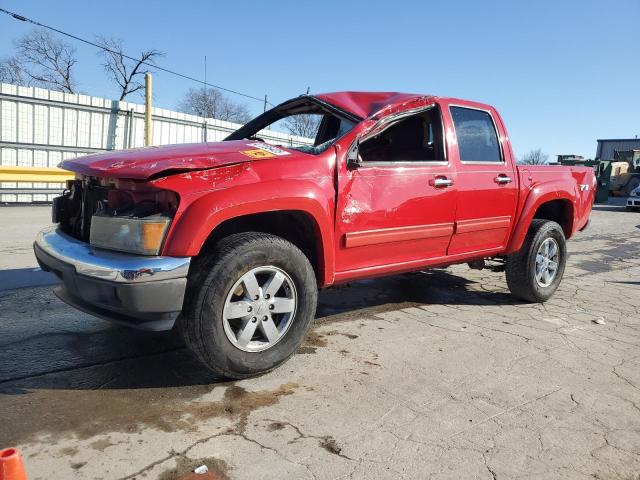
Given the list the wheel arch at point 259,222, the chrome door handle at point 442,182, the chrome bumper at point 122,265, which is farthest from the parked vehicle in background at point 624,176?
the chrome bumper at point 122,265

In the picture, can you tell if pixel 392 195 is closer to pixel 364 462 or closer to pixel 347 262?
pixel 347 262

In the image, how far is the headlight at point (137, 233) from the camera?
2.59 m

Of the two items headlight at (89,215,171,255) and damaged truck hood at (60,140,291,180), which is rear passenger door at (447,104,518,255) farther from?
headlight at (89,215,171,255)

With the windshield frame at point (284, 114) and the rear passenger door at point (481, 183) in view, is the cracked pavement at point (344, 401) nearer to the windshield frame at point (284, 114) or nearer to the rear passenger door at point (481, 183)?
the rear passenger door at point (481, 183)

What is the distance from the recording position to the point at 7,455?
1.62 m

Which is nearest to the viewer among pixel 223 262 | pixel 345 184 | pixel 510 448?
pixel 510 448

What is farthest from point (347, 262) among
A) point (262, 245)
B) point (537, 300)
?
point (537, 300)

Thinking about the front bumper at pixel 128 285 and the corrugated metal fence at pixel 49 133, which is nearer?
the front bumper at pixel 128 285

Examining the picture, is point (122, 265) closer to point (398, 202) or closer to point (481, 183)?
point (398, 202)

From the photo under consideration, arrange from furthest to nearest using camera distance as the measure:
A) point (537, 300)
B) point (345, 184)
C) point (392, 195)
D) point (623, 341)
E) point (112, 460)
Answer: point (537, 300) < point (623, 341) < point (392, 195) < point (345, 184) < point (112, 460)

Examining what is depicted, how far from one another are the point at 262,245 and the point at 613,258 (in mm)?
8003

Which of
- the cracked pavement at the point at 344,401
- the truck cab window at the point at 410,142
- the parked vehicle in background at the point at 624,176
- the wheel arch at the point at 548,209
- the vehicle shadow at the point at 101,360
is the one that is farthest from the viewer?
the parked vehicle in background at the point at 624,176

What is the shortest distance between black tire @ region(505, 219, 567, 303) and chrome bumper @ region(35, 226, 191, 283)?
3.58 m

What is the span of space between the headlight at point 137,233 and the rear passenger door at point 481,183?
8.29 feet
